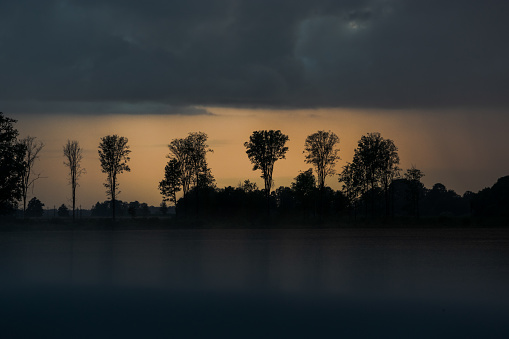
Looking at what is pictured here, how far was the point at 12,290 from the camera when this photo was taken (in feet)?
63.8

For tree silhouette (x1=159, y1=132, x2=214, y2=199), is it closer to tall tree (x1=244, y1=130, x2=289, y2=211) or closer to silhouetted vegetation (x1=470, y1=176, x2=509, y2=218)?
tall tree (x1=244, y1=130, x2=289, y2=211)

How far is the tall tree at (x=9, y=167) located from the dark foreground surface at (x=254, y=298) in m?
31.2

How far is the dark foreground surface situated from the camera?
13.7 metres

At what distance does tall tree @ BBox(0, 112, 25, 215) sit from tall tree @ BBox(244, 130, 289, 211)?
4866cm

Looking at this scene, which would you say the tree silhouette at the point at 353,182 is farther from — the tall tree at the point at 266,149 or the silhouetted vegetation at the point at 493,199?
the silhouetted vegetation at the point at 493,199

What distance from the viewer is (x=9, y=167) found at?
60.0 meters

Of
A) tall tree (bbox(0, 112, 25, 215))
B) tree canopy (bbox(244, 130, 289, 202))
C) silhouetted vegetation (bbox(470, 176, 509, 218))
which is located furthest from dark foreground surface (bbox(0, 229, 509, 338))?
silhouetted vegetation (bbox(470, 176, 509, 218))

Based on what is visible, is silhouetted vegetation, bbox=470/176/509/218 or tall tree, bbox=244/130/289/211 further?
silhouetted vegetation, bbox=470/176/509/218

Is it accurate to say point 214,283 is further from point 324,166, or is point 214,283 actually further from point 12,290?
point 324,166

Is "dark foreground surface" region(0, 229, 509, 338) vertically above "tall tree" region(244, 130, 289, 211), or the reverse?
"tall tree" region(244, 130, 289, 211)

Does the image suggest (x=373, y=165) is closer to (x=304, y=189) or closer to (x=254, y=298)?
(x=304, y=189)

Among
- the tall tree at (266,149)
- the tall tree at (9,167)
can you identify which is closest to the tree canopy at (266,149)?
the tall tree at (266,149)

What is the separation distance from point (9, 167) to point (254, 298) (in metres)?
48.7

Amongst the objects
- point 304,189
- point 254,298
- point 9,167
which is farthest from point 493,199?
point 254,298
